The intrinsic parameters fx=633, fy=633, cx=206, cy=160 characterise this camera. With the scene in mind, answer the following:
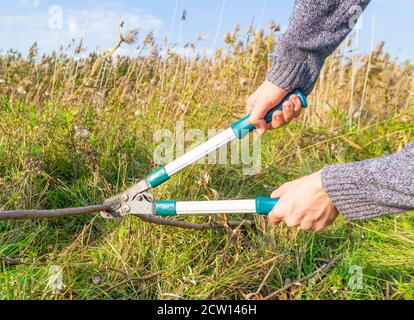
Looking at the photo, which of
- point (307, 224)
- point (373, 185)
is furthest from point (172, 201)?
point (373, 185)

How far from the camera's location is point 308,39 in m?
2.12

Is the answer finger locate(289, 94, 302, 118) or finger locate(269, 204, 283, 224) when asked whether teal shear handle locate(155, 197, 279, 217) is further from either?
finger locate(289, 94, 302, 118)

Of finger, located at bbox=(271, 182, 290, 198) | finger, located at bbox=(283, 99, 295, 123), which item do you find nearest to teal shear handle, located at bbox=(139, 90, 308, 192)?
finger, located at bbox=(283, 99, 295, 123)

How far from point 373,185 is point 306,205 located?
6.9 inches

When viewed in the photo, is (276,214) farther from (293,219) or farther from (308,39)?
(308,39)

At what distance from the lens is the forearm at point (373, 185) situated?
4.84 ft

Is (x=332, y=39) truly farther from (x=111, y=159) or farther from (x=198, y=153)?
(x=111, y=159)

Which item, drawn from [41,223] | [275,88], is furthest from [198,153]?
[41,223]

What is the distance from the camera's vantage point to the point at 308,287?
2.16 meters

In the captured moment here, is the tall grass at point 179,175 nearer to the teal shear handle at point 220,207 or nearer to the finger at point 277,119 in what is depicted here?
the teal shear handle at point 220,207

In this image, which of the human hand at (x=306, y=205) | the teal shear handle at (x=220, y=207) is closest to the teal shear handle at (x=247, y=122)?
the teal shear handle at (x=220, y=207)

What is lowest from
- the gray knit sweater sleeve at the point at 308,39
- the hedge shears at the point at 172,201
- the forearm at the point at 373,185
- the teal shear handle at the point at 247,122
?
the forearm at the point at 373,185

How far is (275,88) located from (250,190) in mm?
898

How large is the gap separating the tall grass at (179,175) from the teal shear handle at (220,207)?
11.8 inches
